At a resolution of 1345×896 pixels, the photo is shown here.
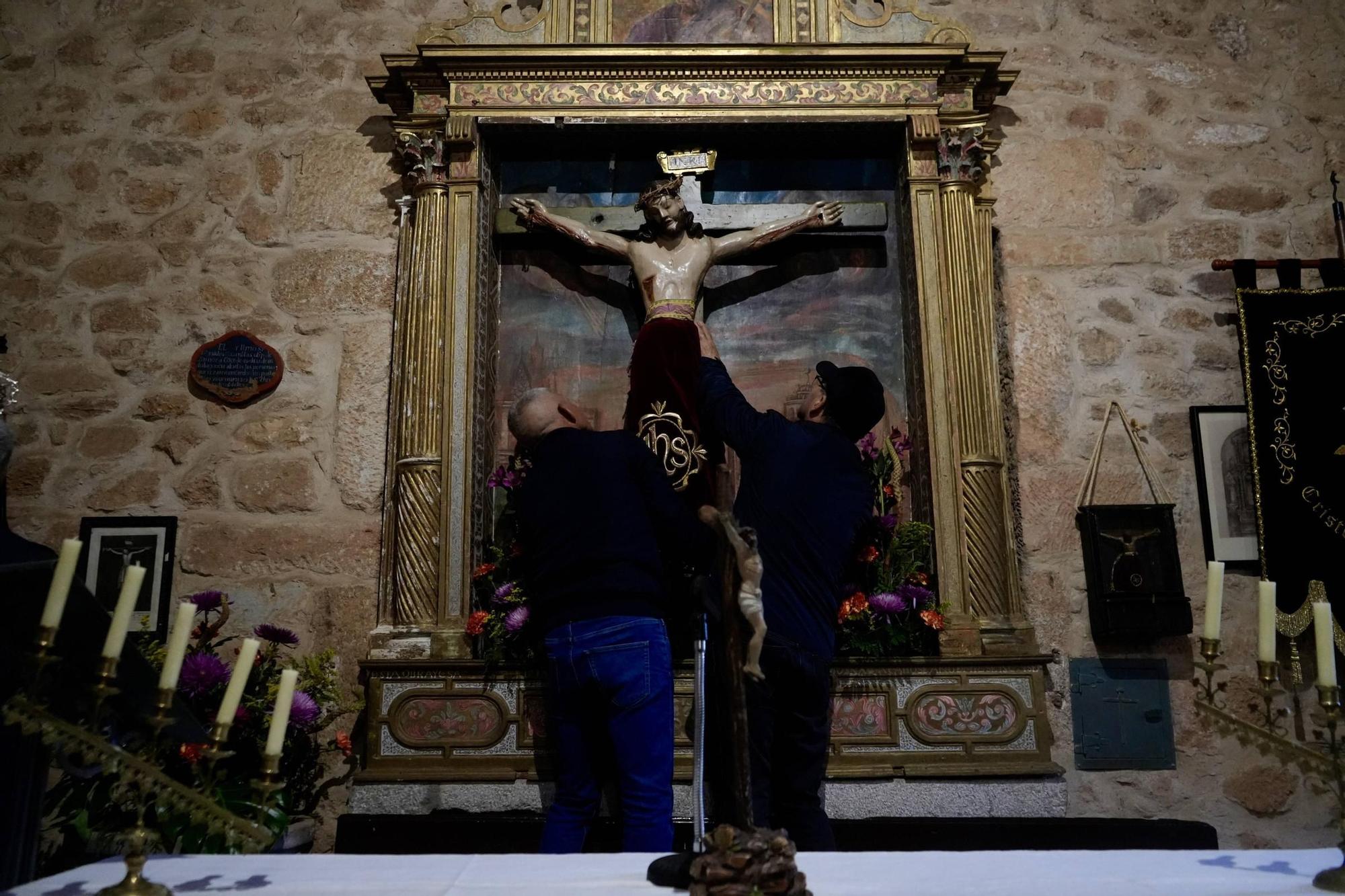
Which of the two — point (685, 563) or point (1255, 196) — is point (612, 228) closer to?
point (685, 563)

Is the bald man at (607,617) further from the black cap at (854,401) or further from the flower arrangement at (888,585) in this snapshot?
the flower arrangement at (888,585)

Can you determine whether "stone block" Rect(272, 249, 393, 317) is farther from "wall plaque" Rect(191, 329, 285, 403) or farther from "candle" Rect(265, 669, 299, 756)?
"candle" Rect(265, 669, 299, 756)

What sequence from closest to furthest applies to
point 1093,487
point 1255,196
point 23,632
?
point 23,632
point 1093,487
point 1255,196

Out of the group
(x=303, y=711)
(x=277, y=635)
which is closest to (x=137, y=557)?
(x=277, y=635)

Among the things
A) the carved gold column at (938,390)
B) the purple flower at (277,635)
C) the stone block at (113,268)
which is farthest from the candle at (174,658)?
the stone block at (113,268)

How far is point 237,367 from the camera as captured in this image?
476 cm

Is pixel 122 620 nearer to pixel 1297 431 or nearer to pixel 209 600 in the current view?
pixel 209 600

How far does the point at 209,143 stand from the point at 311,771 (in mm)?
2939

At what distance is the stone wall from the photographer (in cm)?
459

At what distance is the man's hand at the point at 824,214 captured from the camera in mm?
4699

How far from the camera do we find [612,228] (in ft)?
15.7

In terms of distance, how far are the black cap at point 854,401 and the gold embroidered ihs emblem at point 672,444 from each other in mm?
688

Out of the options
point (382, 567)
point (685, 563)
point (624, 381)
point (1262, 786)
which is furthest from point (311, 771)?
point (1262, 786)

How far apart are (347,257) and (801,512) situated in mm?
2621
